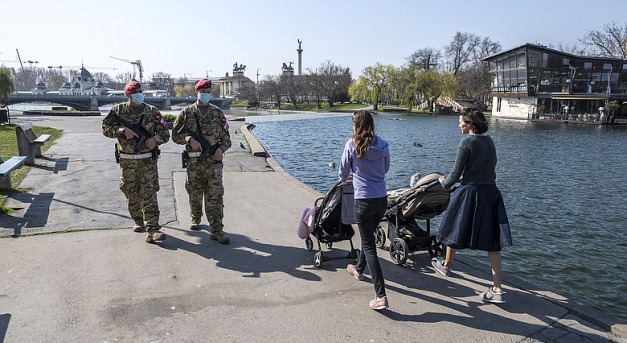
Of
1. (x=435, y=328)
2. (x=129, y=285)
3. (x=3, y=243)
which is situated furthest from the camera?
(x=3, y=243)

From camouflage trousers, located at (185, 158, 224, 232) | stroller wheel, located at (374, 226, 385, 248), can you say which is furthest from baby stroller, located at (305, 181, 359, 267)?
camouflage trousers, located at (185, 158, 224, 232)

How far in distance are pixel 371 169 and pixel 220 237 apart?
266 centimetres

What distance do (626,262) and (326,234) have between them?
581 centimetres

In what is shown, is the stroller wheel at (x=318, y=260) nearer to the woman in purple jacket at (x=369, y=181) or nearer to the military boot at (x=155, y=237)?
the woman in purple jacket at (x=369, y=181)

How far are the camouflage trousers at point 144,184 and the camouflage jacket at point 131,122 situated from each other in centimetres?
19

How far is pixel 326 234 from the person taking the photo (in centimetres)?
→ 527

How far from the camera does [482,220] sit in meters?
4.35

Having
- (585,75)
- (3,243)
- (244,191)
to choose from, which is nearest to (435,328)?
(3,243)

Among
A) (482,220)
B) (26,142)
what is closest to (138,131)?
(482,220)

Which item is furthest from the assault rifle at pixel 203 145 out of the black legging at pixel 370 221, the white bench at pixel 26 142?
the white bench at pixel 26 142

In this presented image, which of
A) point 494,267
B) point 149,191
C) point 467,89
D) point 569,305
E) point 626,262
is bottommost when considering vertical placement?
point 626,262

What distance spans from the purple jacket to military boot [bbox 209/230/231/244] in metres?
2.38

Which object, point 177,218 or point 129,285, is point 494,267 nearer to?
point 129,285

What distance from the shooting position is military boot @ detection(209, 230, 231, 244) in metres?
5.86
